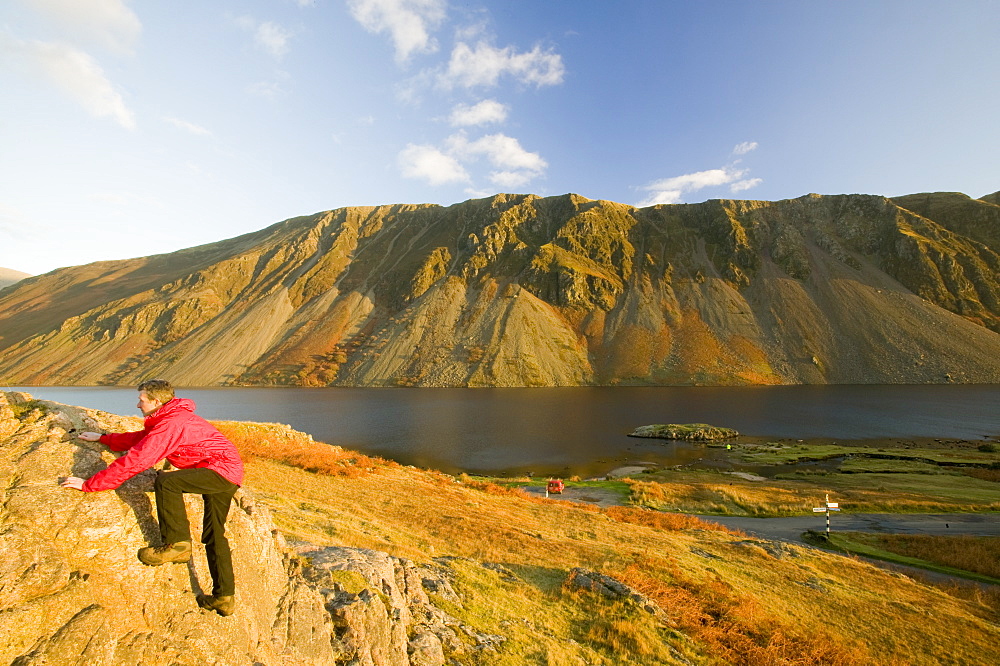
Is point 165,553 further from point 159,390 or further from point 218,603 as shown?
point 159,390

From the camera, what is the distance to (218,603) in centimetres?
502

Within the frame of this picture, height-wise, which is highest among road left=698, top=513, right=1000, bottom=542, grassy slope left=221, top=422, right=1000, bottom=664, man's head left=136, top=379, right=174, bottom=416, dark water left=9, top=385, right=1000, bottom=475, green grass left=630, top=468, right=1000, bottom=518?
man's head left=136, top=379, right=174, bottom=416

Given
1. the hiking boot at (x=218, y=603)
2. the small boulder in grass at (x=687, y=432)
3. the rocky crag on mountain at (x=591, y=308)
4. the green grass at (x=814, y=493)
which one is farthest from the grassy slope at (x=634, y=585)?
the rocky crag on mountain at (x=591, y=308)

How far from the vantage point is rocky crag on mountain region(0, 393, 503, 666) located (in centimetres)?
401

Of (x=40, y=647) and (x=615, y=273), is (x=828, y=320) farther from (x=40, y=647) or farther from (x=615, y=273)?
(x=40, y=647)

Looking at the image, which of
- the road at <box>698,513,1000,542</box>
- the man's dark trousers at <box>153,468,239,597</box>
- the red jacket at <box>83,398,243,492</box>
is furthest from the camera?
the road at <box>698,513,1000,542</box>

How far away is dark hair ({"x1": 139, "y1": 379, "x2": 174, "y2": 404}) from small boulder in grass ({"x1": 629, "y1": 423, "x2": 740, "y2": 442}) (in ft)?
205

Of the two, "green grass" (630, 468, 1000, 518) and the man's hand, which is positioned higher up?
the man's hand

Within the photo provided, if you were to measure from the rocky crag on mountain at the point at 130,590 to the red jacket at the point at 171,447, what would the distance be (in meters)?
0.42

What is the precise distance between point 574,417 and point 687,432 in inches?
710

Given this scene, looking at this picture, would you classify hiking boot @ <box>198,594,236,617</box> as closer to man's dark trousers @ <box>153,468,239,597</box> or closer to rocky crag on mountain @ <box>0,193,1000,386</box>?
man's dark trousers @ <box>153,468,239,597</box>

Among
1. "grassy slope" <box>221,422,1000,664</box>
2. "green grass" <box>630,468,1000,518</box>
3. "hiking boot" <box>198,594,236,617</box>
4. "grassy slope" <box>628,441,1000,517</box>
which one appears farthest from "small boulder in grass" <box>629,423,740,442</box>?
"hiking boot" <box>198,594,236,617</box>

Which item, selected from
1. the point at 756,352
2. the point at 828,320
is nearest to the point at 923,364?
the point at 828,320

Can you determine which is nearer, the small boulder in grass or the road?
the road
